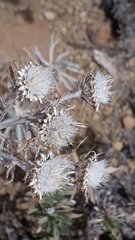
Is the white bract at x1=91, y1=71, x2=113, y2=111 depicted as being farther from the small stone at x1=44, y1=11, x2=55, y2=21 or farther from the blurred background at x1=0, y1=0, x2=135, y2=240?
the small stone at x1=44, y1=11, x2=55, y2=21

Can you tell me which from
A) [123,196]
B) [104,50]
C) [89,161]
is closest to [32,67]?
[89,161]

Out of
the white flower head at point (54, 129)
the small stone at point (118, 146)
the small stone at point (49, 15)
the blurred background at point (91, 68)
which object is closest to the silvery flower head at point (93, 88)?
the white flower head at point (54, 129)

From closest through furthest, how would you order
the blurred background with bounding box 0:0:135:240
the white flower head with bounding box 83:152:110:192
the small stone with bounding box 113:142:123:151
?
the white flower head with bounding box 83:152:110:192
the blurred background with bounding box 0:0:135:240
the small stone with bounding box 113:142:123:151

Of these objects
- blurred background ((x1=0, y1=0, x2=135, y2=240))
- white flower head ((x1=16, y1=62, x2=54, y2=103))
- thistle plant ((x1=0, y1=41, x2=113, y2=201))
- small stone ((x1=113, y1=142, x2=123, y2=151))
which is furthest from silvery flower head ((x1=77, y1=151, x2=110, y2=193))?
small stone ((x1=113, y1=142, x2=123, y2=151))

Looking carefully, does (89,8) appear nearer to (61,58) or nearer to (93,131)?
(61,58)

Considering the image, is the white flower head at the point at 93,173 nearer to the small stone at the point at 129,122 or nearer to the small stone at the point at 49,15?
the small stone at the point at 129,122
